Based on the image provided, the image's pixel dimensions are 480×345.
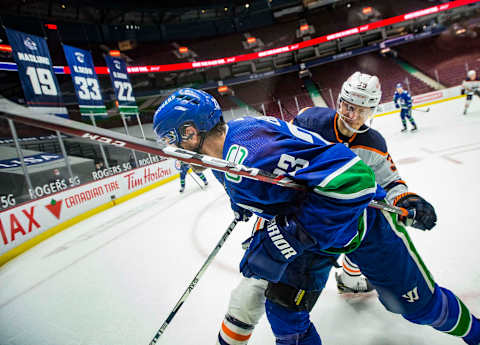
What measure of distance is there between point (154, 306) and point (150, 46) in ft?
81.8

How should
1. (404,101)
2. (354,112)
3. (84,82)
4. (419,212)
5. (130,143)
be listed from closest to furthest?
1. (130,143)
2. (419,212)
3. (354,112)
4. (84,82)
5. (404,101)

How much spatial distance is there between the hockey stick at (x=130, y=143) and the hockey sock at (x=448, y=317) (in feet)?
2.81

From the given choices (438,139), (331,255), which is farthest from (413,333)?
(438,139)

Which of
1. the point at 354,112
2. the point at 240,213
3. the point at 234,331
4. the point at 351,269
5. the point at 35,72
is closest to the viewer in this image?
→ the point at 234,331

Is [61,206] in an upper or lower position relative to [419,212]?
lower

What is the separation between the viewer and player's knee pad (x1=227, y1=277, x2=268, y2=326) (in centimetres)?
120

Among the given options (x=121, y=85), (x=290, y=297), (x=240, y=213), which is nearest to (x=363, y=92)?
(x=240, y=213)

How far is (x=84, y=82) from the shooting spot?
23.7 ft

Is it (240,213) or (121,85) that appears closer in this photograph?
(240,213)

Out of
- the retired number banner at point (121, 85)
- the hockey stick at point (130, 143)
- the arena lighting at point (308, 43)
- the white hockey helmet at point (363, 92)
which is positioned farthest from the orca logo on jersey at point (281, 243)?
the arena lighting at point (308, 43)

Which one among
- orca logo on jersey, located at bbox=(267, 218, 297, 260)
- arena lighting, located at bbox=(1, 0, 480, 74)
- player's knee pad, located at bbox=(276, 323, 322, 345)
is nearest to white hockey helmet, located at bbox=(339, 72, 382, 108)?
orca logo on jersey, located at bbox=(267, 218, 297, 260)

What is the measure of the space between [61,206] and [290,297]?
5.87m

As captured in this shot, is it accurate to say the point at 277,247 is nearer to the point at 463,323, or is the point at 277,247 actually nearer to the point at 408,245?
the point at 408,245

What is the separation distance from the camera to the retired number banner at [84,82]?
22.9ft
